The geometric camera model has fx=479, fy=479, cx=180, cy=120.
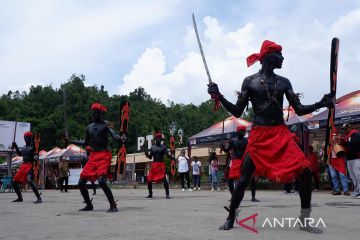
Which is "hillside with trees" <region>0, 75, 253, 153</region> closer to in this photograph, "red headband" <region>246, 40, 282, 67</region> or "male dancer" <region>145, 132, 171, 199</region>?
"male dancer" <region>145, 132, 171, 199</region>

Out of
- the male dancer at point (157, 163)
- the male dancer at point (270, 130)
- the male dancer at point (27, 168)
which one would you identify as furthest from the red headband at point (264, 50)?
the male dancer at point (157, 163)

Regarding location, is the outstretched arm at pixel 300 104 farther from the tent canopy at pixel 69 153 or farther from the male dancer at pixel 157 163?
the tent canopy at pixel 69 153

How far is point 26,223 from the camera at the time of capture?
21.1 ft

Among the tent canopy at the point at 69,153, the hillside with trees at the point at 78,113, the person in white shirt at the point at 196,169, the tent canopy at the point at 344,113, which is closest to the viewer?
the tent canopy at the point at 344,113

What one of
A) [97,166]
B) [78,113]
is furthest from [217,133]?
[78,113]

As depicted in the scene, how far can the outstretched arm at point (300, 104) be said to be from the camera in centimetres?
507

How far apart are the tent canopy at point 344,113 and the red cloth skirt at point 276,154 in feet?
36.2

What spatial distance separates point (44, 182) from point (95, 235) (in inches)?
1149

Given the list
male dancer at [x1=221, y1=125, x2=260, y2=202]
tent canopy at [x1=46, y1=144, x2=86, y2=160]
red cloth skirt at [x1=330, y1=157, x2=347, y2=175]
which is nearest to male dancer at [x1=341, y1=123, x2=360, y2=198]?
red cloth skirt at [x1=330, y1=157, x2=347, y2=175]

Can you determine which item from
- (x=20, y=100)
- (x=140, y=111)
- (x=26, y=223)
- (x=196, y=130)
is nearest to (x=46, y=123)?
(x=20, y=100)

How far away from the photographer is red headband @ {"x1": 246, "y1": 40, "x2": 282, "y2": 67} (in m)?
5.44

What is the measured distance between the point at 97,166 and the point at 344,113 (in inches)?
399

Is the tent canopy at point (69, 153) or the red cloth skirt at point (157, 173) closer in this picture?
the red cloth skirt at point (157, 173)

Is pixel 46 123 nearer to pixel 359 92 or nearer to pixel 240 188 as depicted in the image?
pixel 359 92
